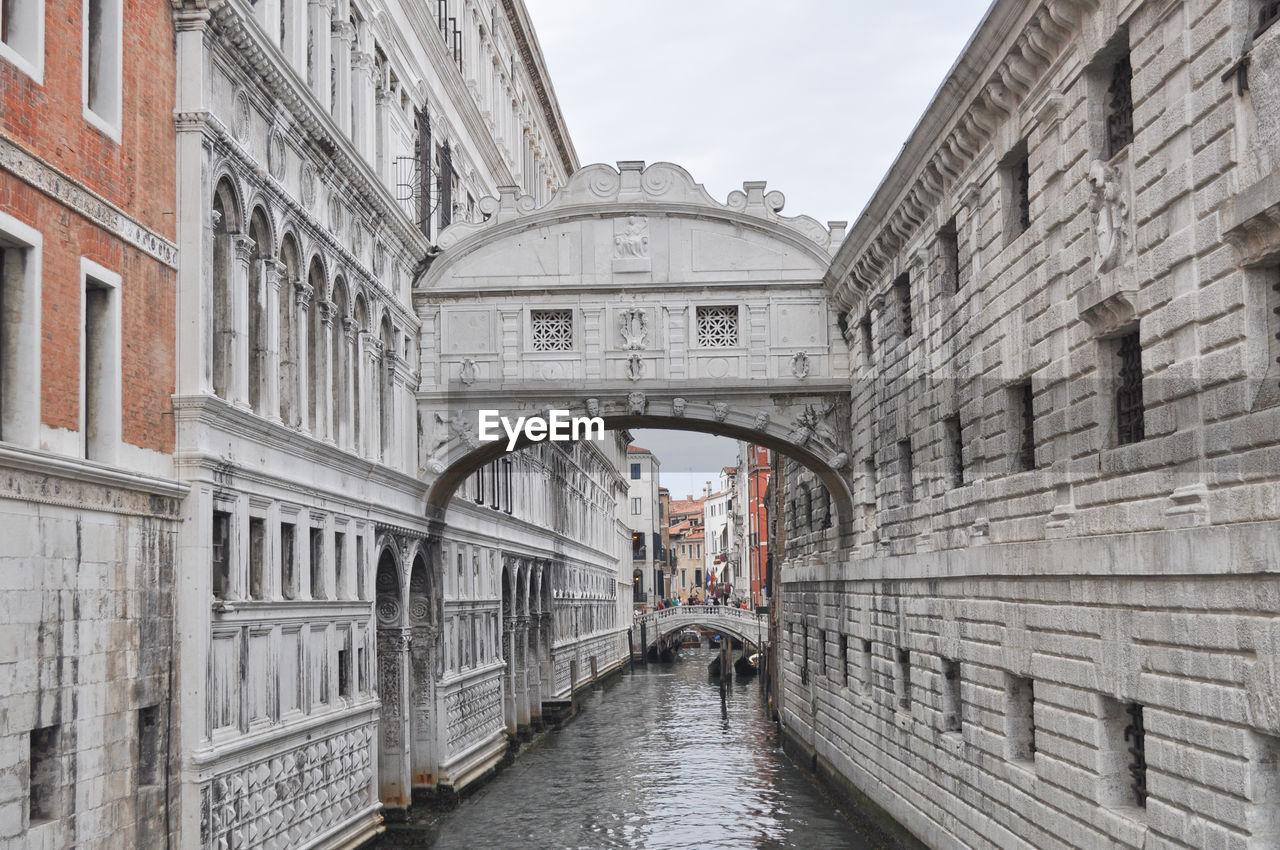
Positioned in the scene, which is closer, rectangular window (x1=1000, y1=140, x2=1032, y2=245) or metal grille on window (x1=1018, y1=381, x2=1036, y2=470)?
metal grille on window (x1=1018, y1=381, x2=1036, y2=470)

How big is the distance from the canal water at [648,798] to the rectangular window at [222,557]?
6.64m

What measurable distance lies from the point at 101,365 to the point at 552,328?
38.2ft

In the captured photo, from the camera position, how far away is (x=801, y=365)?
888 inches

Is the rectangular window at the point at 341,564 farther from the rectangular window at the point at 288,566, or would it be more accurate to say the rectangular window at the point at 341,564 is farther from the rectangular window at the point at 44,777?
the rectangular window at the point at 44,777

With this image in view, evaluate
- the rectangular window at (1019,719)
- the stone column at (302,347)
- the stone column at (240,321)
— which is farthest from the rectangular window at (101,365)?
the rectangular window at (1019,719)

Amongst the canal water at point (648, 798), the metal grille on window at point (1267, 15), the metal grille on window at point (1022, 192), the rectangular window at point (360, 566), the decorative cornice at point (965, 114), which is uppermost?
the decorative cornice at point (965, 114)

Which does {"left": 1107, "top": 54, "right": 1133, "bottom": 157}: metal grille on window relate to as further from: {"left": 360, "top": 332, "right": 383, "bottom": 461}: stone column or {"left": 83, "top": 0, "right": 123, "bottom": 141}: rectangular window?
{"left": 360, "top": 332, "right": 383, "bottom": 461}: stone column

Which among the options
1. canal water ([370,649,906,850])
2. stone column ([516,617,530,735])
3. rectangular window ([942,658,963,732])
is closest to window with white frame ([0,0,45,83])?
rectangular window ([942,658,963,732])

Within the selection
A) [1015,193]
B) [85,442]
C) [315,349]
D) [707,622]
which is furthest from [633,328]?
[707,622]

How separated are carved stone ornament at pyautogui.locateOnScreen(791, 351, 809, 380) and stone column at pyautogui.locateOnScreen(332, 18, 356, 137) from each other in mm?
7712

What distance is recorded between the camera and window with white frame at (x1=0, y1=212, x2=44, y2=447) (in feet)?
33.4

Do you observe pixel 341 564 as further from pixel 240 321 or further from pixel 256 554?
pixel 240 321

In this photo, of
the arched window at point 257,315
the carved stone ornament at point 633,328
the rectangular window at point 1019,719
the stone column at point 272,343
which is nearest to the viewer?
the rectangular window at point 1019,719

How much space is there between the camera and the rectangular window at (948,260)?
54.1ft
